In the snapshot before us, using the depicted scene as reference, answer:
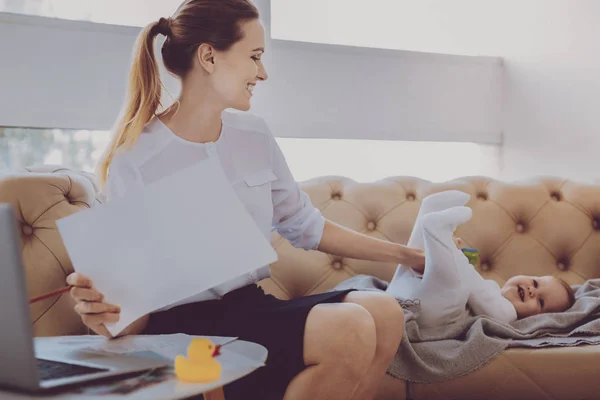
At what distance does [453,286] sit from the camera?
1641 millimetres

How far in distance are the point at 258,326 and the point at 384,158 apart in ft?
5.01

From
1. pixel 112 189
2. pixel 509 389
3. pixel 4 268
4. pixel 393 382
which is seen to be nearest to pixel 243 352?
pixel 4 268

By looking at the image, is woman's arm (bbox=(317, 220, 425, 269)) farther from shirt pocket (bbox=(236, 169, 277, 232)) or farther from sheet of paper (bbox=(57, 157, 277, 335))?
sheet of paper (bbox=(57, 157, 277, 335))

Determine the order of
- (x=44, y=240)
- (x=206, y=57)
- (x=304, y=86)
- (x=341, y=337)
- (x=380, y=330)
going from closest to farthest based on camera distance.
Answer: (x=341, y=337)
(x=380, y=330)
(x=206, y=57)
(x=44, y=240)
(x=304, y=86)

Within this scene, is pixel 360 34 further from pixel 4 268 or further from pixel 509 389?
pixel 4 268

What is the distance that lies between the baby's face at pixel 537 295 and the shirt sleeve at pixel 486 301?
0.29 ft

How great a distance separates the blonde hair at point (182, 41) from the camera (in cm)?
129

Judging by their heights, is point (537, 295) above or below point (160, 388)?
below

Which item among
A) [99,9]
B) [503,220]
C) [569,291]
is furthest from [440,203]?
[99,9]

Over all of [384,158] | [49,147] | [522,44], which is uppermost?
[522,44]

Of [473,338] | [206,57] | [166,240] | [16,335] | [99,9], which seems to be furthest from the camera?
[99,9]

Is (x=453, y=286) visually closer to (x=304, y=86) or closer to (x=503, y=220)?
(x=503, y=220)

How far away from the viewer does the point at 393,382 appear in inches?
58.3

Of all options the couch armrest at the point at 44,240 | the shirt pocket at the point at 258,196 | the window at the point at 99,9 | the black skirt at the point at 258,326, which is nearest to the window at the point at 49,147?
the window at the point at 99,9
